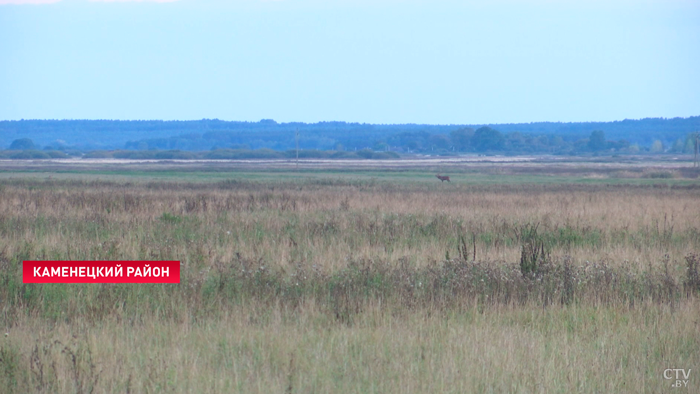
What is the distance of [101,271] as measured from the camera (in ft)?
34.4

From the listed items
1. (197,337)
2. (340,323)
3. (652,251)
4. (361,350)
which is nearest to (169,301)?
(197,337)

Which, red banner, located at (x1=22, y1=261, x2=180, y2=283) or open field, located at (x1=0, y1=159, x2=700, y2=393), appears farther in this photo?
red banner, located at (x1=22, y1=261, x2=180, y2=283)

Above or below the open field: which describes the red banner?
above

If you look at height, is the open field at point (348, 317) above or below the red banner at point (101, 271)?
below

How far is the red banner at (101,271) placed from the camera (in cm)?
1005

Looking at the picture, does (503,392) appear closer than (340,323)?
→ Yes

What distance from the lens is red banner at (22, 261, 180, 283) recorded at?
10055 mm

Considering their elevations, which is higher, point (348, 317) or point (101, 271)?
point (101, 271)

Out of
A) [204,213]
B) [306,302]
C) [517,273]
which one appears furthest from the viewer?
[204,213]

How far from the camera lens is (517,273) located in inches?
413

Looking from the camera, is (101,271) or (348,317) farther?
(101,271)

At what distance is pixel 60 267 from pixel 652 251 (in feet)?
36.2

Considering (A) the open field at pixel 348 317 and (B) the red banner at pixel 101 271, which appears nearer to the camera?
(A) the open field at pixel 348 317

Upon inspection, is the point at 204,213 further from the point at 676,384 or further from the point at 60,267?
the point at 676,384
